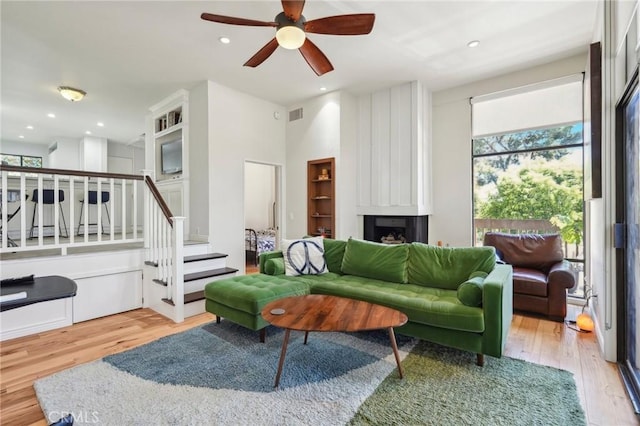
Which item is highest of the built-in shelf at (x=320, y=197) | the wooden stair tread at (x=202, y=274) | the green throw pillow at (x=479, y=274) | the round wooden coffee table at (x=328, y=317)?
the built-in shelf at (x=320, y=197)

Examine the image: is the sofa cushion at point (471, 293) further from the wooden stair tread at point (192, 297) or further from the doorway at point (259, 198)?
the doorway at point (259, 198)

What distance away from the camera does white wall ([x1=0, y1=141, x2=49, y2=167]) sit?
870cm

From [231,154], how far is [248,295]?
3.00 m

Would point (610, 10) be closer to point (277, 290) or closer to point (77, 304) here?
point (277, 290)

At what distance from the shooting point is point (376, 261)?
3424mm

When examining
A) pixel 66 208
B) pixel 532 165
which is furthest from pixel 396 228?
pixel 66 208

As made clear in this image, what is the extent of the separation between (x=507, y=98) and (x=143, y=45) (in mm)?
5155

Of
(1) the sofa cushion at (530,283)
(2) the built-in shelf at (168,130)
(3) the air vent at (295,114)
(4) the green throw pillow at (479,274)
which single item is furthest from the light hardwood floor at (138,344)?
(3) the air vent at (295,114)

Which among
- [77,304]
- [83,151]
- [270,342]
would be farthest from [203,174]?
[83,151]

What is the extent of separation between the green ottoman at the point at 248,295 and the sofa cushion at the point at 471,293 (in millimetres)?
1513

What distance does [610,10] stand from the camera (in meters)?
2.43

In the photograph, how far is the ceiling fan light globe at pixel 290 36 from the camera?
2373 millimetres

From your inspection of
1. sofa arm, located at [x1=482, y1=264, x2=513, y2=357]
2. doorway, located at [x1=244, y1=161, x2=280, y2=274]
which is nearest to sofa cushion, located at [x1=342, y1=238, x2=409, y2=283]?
sofa arm, located at [x1=482, y1=264, x2=513, y2=357]

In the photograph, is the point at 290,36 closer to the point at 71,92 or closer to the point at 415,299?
the point at 415,299
